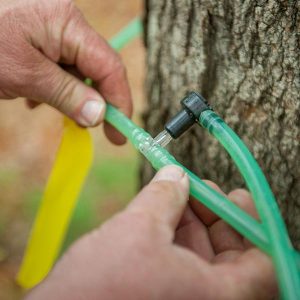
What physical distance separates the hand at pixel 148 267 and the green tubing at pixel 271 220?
0.10 feet

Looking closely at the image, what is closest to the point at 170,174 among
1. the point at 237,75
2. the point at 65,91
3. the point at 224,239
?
the point at 224,239

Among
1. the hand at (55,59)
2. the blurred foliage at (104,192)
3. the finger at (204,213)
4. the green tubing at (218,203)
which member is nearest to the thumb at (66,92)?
the hand at (55,59)

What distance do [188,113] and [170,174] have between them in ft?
0.61

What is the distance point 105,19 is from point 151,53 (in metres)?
1.66

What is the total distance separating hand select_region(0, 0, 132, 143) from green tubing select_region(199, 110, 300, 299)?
417 mm

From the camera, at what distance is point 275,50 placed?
0.98 meters

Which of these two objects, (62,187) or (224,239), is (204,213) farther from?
(62,187)

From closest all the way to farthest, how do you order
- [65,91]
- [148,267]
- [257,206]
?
[148,267] < [257,206] < [65,91]

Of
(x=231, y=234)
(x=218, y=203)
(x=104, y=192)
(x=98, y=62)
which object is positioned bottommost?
(x=104, y=192)

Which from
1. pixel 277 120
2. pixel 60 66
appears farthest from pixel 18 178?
pixel 277 120

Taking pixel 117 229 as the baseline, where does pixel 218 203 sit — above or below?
below

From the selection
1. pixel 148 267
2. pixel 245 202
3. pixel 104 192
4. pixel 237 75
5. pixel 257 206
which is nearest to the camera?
pixel 148 267

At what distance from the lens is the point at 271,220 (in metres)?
0.77

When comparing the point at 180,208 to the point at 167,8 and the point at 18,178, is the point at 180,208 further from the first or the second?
the point at 18,178
